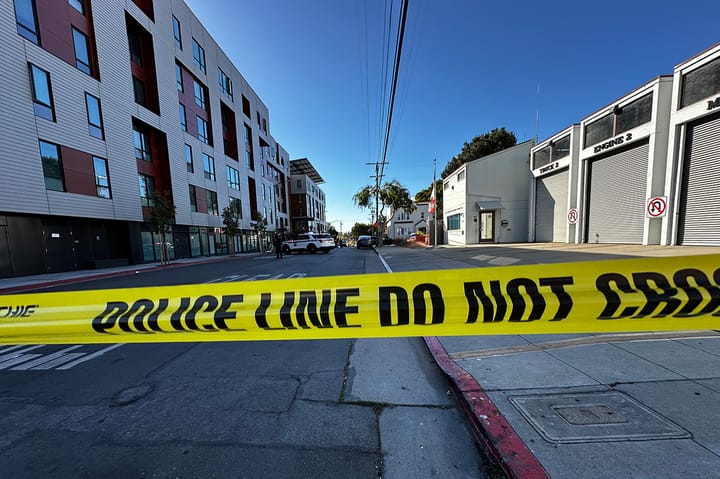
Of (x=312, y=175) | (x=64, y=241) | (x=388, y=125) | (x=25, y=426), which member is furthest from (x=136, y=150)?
(x=312, y=175)

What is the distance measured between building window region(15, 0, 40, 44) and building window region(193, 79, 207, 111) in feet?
38.3

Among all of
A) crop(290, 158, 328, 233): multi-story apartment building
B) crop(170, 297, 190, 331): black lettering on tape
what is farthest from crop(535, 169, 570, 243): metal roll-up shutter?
crop(290, 158, 328, 233): multi-story apartment building

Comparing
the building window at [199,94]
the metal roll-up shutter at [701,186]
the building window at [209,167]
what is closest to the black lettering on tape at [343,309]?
the metal roll-up shutter at [701,186]

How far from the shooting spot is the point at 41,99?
1240 centimetres

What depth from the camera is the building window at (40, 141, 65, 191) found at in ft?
40.6

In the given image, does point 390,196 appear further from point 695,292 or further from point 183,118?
point 695,292

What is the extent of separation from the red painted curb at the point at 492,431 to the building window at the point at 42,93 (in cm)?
2065

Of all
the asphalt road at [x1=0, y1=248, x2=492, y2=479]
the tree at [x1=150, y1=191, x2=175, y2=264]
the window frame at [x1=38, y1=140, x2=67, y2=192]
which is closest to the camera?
the asphalt road at [x1=0, y1=248, x2=492, y2=479]

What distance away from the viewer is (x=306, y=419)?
224 cm

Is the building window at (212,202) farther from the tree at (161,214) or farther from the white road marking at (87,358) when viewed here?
the white road marking at (87,358)

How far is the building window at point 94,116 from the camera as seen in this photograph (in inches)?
570

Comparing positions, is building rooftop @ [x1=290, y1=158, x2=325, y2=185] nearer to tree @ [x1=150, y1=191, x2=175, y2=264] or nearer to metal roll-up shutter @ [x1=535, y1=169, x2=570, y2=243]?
tree @ [x1=150, y1=191, x2=175, y2=264]

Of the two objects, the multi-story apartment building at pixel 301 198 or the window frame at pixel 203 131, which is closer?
the window frame at pixel 203 131

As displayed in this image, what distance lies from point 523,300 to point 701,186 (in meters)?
15.4
